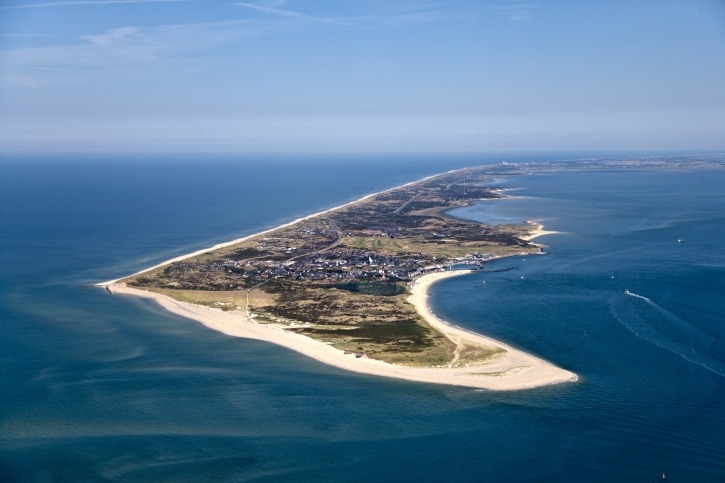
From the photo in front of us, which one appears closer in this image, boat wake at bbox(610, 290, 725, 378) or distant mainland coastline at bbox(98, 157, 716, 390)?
boat wake at bbox(610, 290, 725, 378)

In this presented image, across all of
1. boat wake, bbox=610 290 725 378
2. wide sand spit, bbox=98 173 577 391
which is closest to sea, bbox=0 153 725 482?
boat wake, bbox=610 290 725 378

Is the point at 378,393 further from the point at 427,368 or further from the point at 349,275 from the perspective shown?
the point at 349,275

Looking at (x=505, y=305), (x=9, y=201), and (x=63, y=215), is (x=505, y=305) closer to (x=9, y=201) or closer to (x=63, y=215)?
(x=63, y=215)

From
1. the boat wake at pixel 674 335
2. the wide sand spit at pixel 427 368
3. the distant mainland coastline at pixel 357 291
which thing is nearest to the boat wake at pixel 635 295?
the boat wake at pixel 674 335

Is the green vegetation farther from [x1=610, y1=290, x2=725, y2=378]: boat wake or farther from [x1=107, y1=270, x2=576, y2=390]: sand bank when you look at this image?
[x1=610, y1=290, x2=725, y2=378]: boat wake

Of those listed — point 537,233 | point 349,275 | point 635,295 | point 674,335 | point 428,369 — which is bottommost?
point 428,369

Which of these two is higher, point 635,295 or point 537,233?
point 537,233

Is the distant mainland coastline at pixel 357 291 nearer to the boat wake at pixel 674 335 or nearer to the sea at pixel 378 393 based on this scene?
the sea at pixel 378 393

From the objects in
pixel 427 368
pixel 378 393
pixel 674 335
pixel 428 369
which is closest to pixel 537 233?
pixel 674 335
